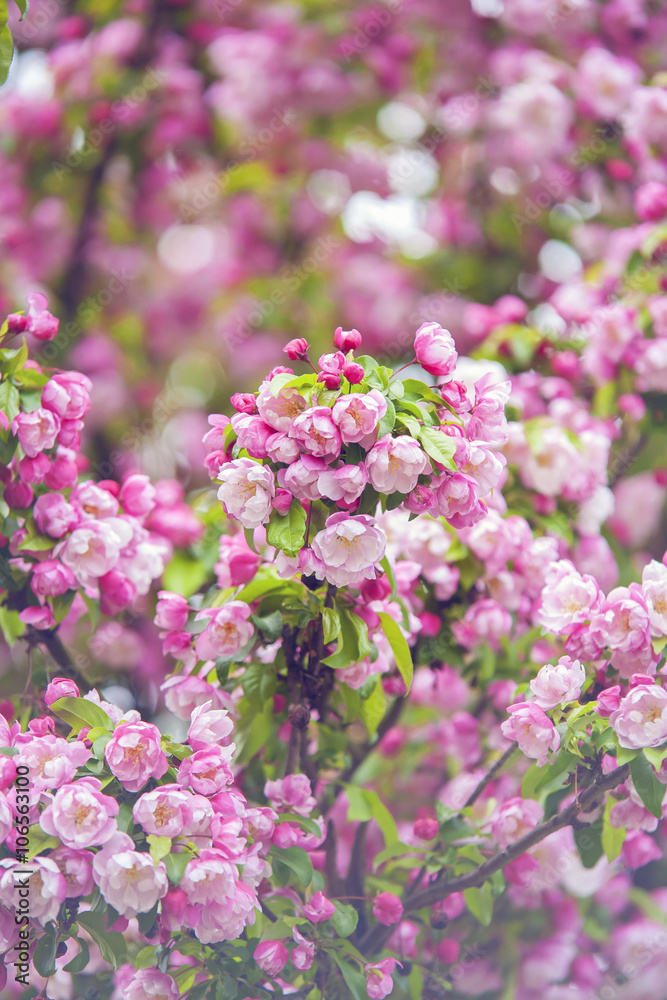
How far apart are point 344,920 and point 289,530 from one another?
1.50 feet

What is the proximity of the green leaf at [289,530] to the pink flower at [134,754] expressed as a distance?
20 centimetres

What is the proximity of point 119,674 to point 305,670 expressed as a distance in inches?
24.6

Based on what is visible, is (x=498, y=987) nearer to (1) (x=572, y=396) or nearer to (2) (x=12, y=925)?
(2) (x=12, y=925)

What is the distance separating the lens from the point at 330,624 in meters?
0.89

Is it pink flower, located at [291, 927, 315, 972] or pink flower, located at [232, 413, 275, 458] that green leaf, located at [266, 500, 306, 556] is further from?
pink flower, located at [291, 927, 315, 972]

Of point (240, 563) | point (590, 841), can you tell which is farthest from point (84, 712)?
point (590, 841)

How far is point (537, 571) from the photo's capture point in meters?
1.20

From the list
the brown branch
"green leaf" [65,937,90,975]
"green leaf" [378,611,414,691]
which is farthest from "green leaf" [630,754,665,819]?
"green leaf" [65,937,90,975]

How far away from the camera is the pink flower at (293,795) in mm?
980

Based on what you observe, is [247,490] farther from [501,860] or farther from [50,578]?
[501,860]

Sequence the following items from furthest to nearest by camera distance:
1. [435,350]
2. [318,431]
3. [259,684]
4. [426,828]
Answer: [426,828], [259,684], [435,350], [318,431]

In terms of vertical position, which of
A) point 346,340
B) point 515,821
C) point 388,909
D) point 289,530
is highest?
point 346,340

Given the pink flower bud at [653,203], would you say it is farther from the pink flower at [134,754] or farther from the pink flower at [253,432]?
the pink flower at [134,754]

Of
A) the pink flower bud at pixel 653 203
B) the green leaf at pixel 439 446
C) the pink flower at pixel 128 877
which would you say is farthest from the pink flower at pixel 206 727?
the pink flower bud at pixel 653 203
